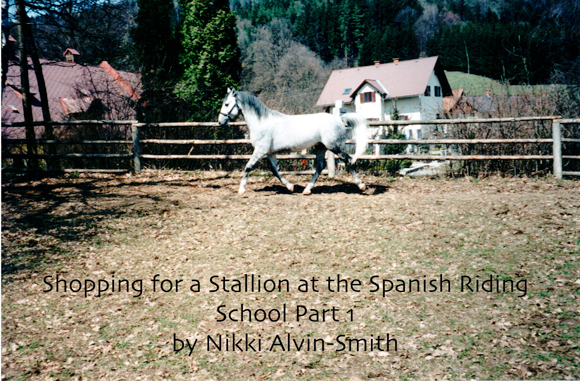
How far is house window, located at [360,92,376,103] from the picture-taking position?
38.9 metres

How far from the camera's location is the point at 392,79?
4069cm

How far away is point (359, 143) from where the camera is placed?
8578 millimetres

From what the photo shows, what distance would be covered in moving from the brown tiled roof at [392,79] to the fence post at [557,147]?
95.1 feet

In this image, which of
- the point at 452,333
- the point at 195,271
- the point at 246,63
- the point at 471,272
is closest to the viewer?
the point at 452,333

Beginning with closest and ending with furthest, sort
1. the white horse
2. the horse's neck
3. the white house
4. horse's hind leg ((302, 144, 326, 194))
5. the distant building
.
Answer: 1. the white horse
2. the horse's neck
3. horse's hind leg ((302, 144, 326, 194))
4. the distant building
5. the white house

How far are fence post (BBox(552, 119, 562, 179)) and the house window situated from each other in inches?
1201

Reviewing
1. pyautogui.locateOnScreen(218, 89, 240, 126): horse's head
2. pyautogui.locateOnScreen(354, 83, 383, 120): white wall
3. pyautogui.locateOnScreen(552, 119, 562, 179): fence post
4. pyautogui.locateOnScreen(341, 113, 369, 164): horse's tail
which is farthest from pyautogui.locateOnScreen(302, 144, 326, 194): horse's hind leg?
pyautogui.locateOnScreen(354, 83, 383, 120): white wall

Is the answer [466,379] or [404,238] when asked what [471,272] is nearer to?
[404,238]

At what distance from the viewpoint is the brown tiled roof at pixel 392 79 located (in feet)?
127

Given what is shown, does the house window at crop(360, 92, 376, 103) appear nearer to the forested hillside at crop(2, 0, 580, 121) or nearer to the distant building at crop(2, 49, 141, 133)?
the forested hillside at crop(2, 0, 580, 121)

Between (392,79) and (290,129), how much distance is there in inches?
1377

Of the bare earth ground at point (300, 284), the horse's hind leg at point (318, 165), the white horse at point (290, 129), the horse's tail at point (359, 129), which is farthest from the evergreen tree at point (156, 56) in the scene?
the horse's tail at point (359, 129)

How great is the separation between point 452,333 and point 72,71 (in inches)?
1263

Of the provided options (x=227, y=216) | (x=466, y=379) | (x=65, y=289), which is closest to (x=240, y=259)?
(x=227, y=216)
